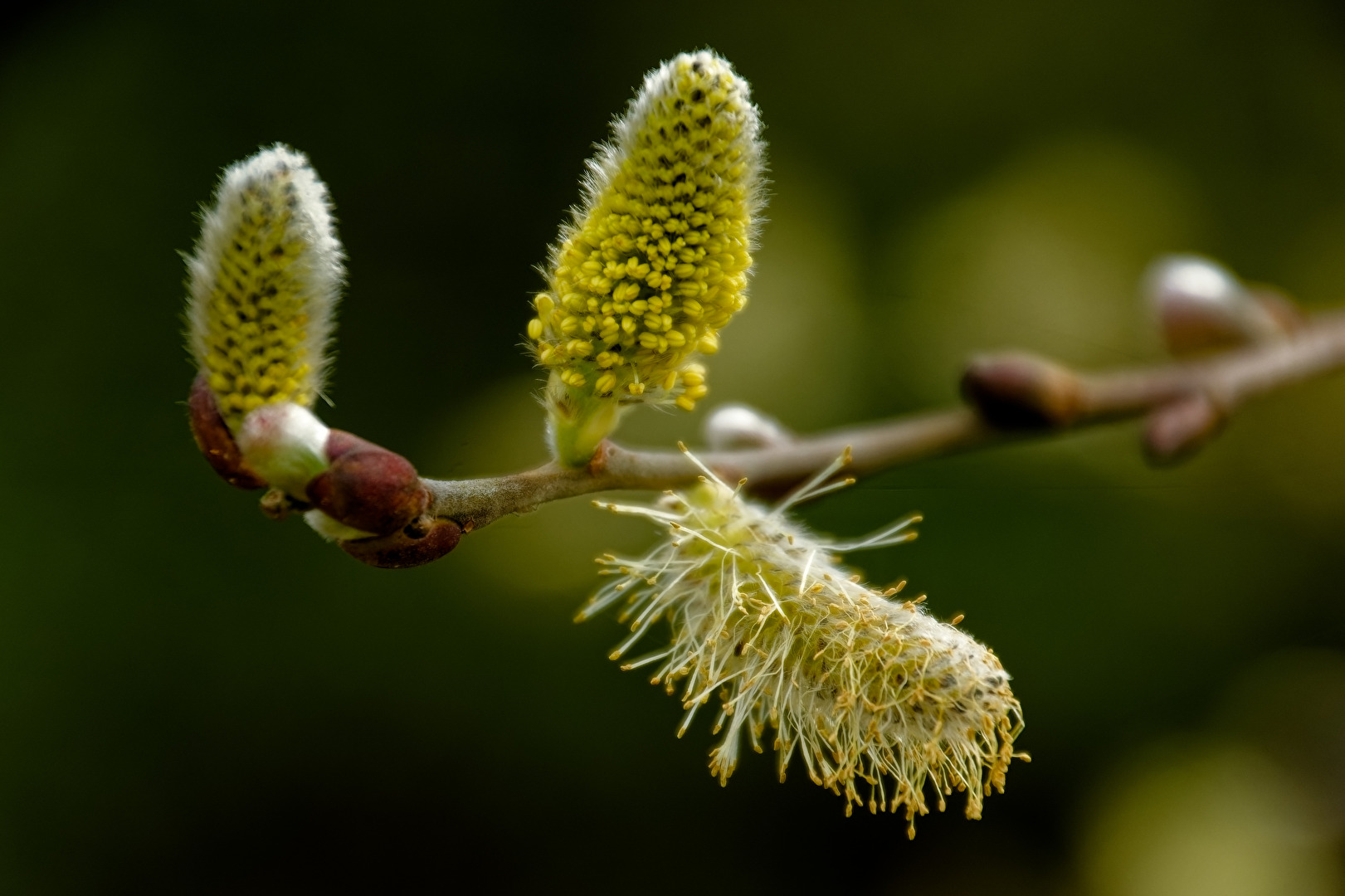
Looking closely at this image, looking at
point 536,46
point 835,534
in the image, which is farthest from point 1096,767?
point 536,46

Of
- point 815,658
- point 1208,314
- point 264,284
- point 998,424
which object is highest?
point 1208,314

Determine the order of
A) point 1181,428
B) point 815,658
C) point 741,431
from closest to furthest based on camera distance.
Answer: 1. point 815,658
2. point 741,431
3. point 1181,428

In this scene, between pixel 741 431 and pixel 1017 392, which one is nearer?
pixel 741 431

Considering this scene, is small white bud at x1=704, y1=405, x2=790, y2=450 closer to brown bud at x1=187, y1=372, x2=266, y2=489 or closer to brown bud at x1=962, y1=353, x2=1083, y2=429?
brown bud at x1=962, y1=353, x2=1083, y2=429

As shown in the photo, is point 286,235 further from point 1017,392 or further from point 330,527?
point 1017,392

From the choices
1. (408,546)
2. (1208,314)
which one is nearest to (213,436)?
(408,546)

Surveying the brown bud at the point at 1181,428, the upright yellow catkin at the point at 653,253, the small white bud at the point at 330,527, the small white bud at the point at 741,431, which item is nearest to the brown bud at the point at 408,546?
the small white bud at the point at 330,527

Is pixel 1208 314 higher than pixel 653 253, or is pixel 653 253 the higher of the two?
pixel 1208 314

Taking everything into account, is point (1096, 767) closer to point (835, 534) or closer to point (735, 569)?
point (835, 534)
